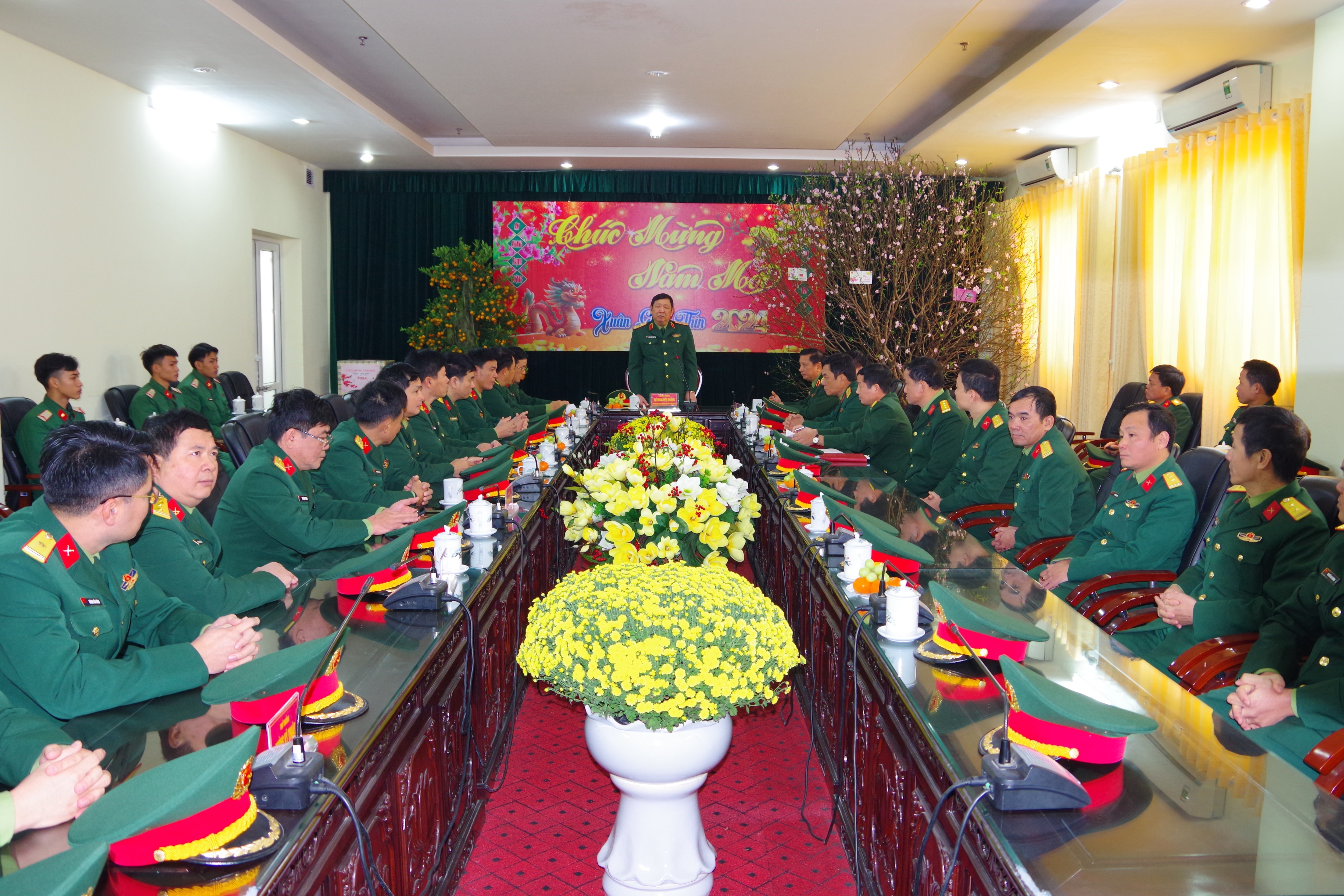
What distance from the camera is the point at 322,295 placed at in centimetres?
1029

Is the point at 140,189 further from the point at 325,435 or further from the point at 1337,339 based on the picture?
the point at 1337,339

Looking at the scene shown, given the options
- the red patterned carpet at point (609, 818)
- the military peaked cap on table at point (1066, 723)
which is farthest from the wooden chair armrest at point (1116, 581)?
the military peaked cap on table at point (1066, 723)

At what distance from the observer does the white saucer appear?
6.88ft

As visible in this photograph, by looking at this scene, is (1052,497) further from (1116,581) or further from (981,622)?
(981,622)

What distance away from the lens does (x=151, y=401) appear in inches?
247

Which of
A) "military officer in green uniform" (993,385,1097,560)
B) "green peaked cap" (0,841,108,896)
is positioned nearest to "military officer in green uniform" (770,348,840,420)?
"military officer in green uniform" (993,385,1097,560)

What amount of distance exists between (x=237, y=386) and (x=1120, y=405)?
20.8 ft

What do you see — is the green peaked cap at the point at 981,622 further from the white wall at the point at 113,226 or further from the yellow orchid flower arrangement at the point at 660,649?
the white wall at the point at 113,226

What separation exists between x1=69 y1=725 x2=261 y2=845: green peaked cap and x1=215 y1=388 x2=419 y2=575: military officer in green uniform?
1.65 metres

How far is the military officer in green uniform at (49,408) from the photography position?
484 cm

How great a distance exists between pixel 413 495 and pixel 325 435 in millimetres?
917

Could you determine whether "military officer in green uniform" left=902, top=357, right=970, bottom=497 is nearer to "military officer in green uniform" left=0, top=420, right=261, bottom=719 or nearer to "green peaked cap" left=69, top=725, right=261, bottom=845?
"military officer in green uniform" left=0, top=420, right=261, bottom=719

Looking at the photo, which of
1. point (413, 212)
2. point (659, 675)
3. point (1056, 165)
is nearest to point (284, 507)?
point (659, 675)

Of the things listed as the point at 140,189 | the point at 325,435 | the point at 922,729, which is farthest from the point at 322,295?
the point at 922,729
